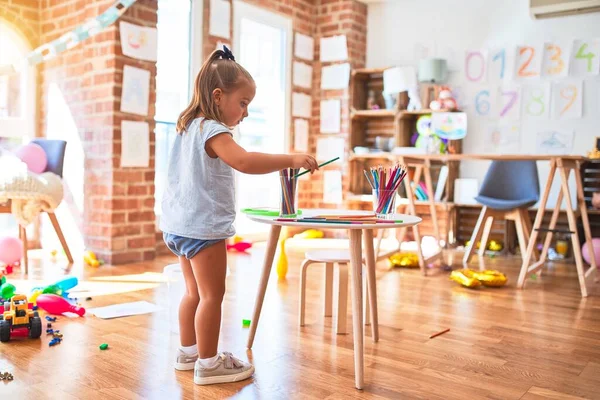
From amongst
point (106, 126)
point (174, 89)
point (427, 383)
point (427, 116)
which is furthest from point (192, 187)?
point (427, 116)

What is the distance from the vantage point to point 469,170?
17.2 ft

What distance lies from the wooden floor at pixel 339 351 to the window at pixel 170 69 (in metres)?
1.39

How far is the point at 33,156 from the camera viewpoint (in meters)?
3.47

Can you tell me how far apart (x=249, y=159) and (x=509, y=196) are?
305 centimetres

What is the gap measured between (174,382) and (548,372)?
3.92 feet

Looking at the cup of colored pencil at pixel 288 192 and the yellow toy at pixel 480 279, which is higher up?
the cup of colored pencil at pixel 288 192

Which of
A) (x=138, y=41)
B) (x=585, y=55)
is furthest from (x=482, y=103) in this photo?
(x=138, y=41)

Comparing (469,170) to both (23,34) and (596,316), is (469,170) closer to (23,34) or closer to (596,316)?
(596,316)

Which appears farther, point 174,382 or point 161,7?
point 161,7

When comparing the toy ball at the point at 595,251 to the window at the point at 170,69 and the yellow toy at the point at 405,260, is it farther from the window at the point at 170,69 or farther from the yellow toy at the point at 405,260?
the window at the point at 170,69

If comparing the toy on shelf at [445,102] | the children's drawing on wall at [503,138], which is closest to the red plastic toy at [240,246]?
the toy on shelf at [445,102]

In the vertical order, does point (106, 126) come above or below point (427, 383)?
above

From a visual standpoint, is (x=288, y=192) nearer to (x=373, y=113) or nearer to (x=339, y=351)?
(x=339, y=351)

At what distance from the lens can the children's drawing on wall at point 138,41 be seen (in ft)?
12.4
